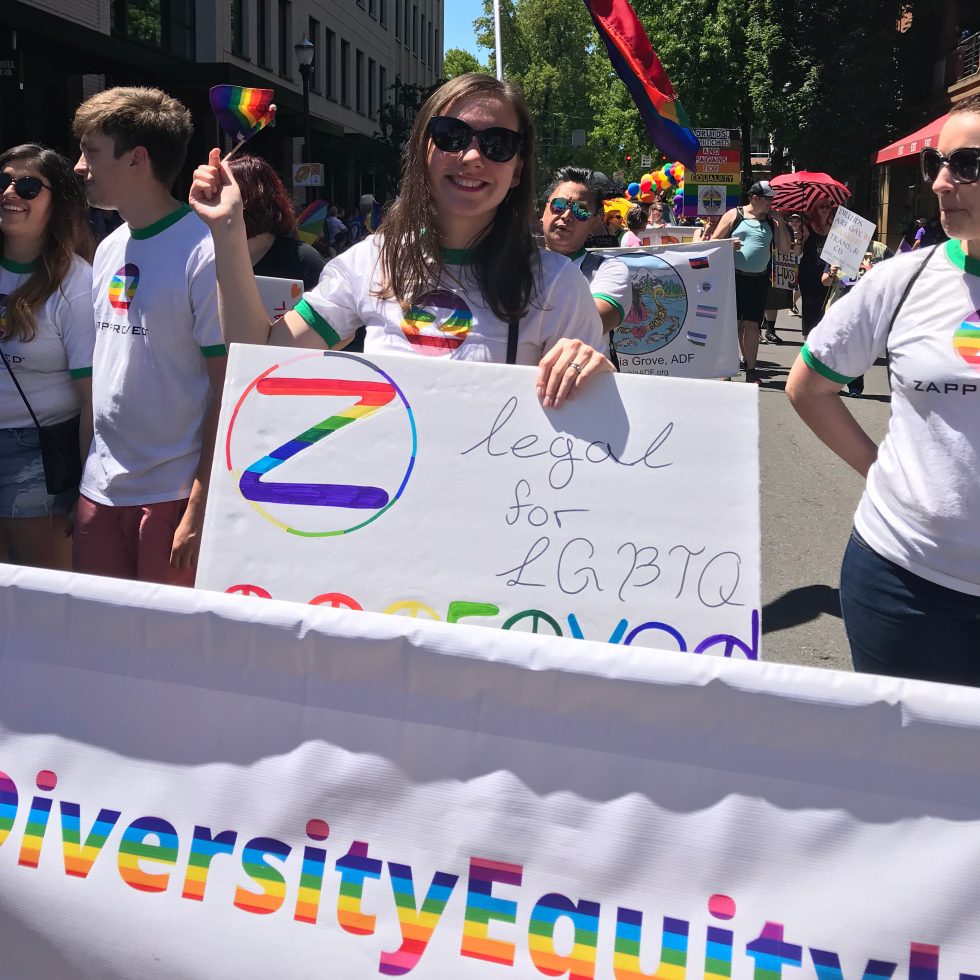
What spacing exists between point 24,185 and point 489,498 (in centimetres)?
219

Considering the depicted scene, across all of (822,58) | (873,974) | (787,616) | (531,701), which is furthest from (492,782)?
(822,58)

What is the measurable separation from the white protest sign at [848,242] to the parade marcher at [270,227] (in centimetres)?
771

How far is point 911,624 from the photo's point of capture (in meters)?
2.34

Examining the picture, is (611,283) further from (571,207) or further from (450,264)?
(450,264)

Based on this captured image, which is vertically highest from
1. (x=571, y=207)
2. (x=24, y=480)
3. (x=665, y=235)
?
(x=665, y=235)

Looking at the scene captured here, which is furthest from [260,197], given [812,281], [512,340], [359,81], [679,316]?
[359,81]

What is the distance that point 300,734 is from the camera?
1.70 m

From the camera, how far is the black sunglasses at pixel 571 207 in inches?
207

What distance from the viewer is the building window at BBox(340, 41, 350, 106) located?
4022 cm

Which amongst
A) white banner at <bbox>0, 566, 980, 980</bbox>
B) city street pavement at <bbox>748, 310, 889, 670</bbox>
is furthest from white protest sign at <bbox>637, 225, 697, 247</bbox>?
white banner at <bbox>0, 566, 980, 980</bbox>

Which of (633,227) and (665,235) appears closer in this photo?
(633,227)

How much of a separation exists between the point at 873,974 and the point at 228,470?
138cm

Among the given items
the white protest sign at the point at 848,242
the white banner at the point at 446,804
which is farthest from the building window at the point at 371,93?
the white banner at the point at 446,804

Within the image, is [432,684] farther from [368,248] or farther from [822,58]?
[822,58]
